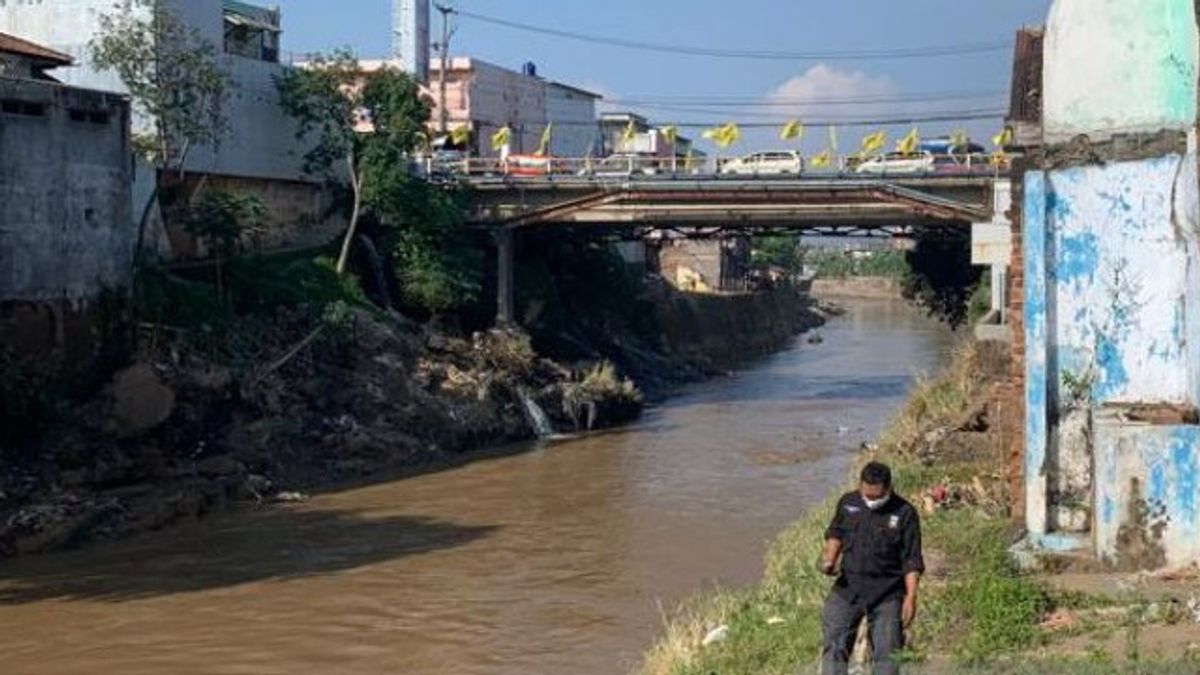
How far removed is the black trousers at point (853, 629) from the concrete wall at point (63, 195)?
19398 mm

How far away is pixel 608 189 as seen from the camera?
39.9m

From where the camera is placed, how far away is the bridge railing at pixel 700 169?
124 ft

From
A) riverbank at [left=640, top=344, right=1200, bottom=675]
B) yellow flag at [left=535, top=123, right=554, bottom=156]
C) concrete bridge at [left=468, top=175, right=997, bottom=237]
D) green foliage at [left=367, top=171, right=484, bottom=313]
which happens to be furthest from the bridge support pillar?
riverbank at [left=640, top=344, right=1200, bottom=675]

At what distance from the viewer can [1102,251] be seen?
1234 centimetres

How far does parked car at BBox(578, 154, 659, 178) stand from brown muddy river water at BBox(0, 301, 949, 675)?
9791 mm

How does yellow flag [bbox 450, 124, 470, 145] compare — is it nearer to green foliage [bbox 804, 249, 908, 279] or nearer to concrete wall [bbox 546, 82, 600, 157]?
concrete wall [bbox 546, 82, 600, 157]

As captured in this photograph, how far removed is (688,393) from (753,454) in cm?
1556

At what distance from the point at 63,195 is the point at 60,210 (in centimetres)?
31

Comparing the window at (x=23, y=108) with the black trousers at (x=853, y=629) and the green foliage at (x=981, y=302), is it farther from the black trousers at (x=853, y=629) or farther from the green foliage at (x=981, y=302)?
the green foliage at (x=981, y=302)

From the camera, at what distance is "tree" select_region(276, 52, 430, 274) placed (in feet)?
124

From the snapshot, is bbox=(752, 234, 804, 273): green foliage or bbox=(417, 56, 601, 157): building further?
bbox=(752, 234, 804, 273): green foliage

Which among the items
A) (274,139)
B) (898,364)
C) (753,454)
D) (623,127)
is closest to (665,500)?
(753,454)

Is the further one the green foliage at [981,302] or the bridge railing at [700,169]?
the bridge railing at [700,169]


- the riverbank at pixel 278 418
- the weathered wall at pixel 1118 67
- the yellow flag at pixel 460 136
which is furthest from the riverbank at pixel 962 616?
the yellow flag at pixel 460 136
